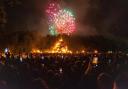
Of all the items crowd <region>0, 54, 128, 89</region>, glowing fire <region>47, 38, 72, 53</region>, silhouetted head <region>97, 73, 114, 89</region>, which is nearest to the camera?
silhouetted head <region>97, 73, 114, 89</region>

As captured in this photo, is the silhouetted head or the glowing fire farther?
the glowing fire

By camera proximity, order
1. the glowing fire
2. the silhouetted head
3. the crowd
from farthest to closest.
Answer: the glowing fire < the crowd < the silhouetted head

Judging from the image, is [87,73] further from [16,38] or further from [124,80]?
[16,38]

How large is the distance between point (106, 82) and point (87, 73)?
208 cm

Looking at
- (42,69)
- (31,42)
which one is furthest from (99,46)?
(42,69)

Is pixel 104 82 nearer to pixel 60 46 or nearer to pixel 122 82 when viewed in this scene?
pixel 122 82

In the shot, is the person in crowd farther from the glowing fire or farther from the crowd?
the glowing fire

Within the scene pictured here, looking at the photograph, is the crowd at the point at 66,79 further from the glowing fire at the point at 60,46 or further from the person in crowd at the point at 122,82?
the glowing fire at the point at 60,46

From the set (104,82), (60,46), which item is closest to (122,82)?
(104,82)

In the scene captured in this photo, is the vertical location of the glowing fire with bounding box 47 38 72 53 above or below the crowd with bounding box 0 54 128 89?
above

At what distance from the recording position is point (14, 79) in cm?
1493

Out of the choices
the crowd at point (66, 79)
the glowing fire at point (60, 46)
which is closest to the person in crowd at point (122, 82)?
the crowd at point (66, 79)

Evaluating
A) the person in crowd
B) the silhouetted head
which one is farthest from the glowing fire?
the silhouetted head

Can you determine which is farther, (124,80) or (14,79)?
(14,79)
